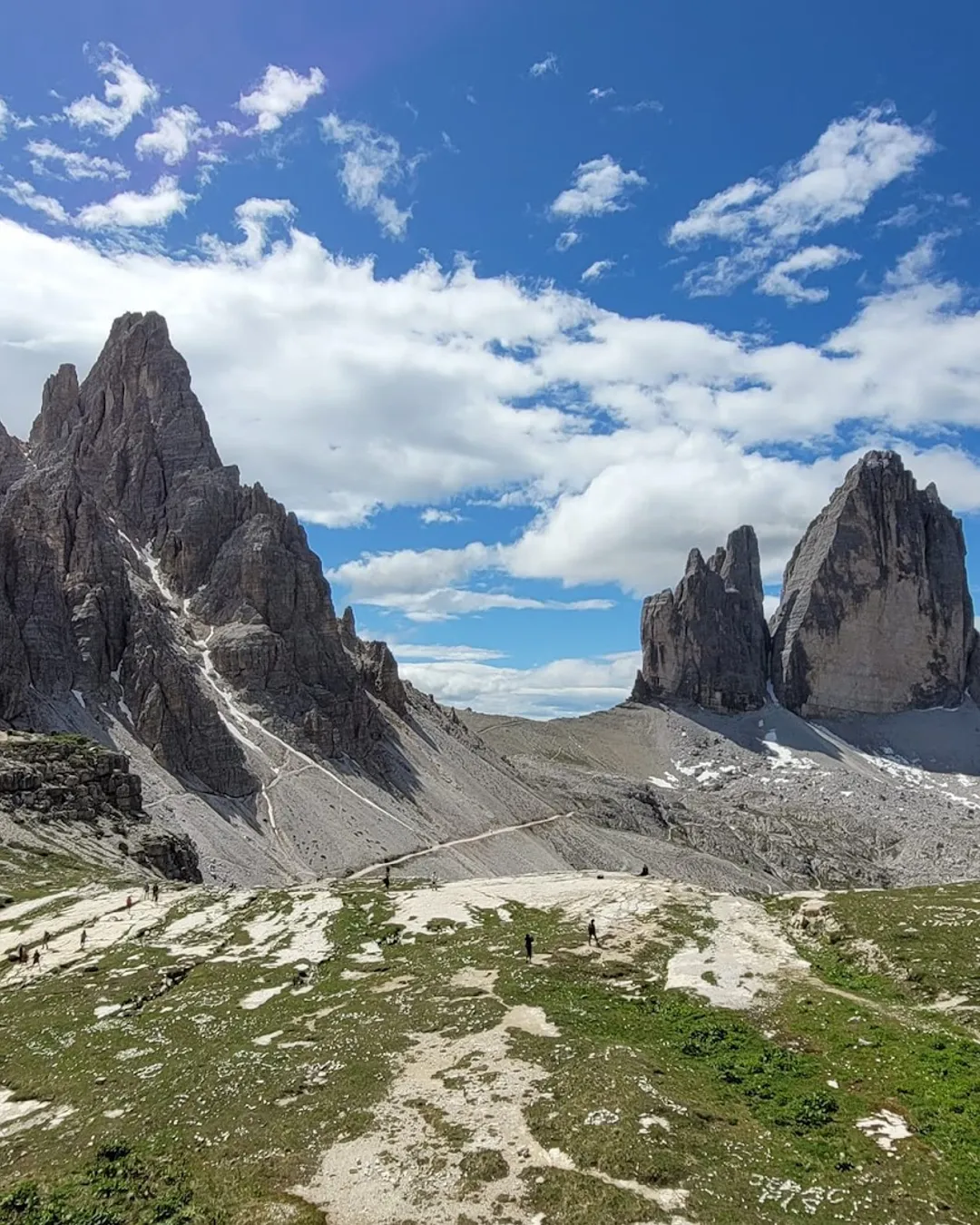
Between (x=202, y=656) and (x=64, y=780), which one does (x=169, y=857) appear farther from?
(x=202, y=656)

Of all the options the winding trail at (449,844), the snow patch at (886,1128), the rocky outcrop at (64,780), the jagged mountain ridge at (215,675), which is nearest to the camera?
the snow patch at (886,1128)

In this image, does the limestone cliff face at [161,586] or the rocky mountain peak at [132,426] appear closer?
the limestone cliff face at [161,586]

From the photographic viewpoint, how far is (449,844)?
120 m

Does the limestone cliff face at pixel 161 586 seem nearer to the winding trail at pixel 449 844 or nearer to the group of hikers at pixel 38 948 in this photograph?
the winding trail at pixel 449 844

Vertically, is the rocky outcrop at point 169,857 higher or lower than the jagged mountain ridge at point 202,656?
lower

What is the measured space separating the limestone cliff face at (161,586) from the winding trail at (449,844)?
913 inches

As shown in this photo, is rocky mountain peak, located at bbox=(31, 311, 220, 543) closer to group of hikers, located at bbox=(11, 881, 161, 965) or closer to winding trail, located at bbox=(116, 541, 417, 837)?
winding trail, located at bbox=(116, 541, 417, 837)

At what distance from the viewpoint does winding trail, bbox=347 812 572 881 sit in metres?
102

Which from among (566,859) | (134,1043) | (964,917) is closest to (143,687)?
(566,859)

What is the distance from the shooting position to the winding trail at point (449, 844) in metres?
102

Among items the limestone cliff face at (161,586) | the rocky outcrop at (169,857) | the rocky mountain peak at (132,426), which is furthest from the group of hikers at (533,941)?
the rocky mountain peak at (132,426)

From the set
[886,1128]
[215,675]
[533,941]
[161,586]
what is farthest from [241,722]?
[886,1128]

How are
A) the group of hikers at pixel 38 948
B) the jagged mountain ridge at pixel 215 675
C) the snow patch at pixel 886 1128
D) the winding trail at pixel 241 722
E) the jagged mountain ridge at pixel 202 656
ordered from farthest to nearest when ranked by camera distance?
the winding trail at pixel 241 722, the jagged mountain ridge at pixel 202 656, the jagged mountain ridge at pixel 215 675, the group of hikers at pixel 38 948, the snow patch at pixel 886 1128

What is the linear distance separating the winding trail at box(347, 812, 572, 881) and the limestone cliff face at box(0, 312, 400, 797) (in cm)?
2320
